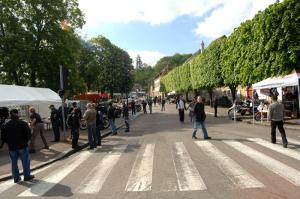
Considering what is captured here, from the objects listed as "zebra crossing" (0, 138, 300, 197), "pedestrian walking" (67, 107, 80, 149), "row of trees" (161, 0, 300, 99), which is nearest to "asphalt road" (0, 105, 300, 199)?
"zebra crossing" (0, 138, 300, 197)

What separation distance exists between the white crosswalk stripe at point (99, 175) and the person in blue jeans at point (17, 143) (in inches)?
62.5

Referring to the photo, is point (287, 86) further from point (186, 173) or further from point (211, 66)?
point (211, 66)

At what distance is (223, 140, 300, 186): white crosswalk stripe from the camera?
8855 mm

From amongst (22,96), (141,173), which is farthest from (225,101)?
(141,173)

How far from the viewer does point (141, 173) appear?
400 inches

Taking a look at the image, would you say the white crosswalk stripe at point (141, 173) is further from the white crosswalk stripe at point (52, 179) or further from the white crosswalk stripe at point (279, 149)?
the white crosswalk stripe at point (279, 149)

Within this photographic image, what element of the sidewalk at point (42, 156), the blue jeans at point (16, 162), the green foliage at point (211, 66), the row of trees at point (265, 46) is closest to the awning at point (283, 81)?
the row of trees at point (265, 46)

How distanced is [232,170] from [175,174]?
1318 mm

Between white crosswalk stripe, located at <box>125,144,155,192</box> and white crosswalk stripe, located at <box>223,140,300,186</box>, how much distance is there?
9.02ft

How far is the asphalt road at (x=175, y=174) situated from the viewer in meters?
8.09

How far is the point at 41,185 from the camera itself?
31.8 feet

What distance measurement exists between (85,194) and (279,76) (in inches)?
726

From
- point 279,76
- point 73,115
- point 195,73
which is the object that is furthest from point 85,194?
point 195,73

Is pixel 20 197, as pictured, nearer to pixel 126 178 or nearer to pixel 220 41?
pixel 126 178
